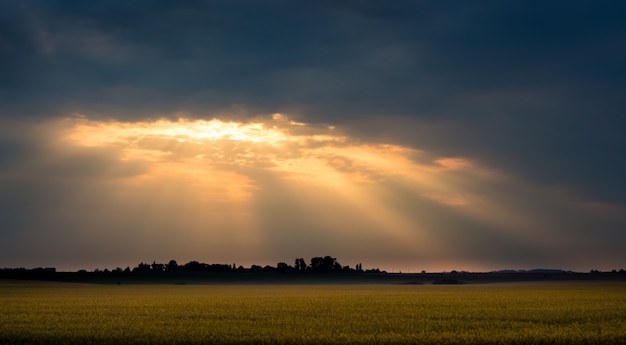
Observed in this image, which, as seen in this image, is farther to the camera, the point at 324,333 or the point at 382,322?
the point at 382,322

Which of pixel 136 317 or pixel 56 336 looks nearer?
pixel 56 336

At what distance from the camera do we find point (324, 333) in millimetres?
26500

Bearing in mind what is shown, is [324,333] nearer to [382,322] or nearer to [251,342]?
[251,342]

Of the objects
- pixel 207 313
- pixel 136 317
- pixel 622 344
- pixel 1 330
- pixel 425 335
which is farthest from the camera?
pixel 207 313

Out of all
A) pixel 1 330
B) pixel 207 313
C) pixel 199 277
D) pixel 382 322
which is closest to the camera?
pixel 1 330

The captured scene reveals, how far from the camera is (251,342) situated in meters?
23.9

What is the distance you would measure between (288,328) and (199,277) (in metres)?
173

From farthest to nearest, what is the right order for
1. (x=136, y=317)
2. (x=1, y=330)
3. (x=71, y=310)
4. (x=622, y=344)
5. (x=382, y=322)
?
(x=71, y=310), (x=136, y=317), (x=382, y=322), (x=1, y=330), (x=622, y=344)

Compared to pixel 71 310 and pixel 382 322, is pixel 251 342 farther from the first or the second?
pixel 71 310

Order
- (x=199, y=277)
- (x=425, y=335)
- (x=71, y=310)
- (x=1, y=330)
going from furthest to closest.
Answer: (x=199, y=277) < (x=71, y=310) < (x=1, y=330) < (x=425, y=335)

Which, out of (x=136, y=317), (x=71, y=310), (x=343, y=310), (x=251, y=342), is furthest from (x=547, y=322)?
(x=71, y=310)

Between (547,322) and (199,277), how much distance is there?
17215 cm

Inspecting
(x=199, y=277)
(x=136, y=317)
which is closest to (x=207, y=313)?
(x=136, y=317)

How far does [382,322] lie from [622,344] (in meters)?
11.2
